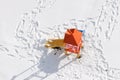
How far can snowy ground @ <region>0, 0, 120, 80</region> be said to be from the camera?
4.86 meters

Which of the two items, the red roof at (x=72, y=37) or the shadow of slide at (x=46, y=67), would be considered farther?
the shadow of slide at (x=46, y=67)

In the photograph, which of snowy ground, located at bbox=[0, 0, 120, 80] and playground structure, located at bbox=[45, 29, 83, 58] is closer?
playground structure, located at bbox=[45, 29, 83, 58]

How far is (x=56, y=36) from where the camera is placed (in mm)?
5074

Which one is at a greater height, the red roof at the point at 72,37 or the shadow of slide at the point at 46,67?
the red roof at the point at 72,37

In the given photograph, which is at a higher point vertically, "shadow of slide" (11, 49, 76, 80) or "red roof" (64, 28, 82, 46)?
"red roof" (64, 28, 82, 46)

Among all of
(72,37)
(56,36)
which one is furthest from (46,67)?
(72,37)

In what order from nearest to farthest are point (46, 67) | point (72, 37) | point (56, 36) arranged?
point (72, 37) < point (46, 67) < point (56, 36)

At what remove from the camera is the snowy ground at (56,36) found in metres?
4.86

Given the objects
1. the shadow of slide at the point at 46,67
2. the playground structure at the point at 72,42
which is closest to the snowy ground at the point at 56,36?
the shadow of slide at the point at 46,67

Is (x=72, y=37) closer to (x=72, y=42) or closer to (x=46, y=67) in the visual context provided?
(x=72, y=42)

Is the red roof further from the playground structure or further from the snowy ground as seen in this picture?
the snowy ground

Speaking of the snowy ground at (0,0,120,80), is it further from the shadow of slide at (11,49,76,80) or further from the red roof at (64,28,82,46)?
the red roof at (64,28,82,46)

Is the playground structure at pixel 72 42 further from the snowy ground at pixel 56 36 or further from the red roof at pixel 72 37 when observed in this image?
the snowy ground at pixel 56 36

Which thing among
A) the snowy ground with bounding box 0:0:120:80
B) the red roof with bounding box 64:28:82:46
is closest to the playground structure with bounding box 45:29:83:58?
the red roof with bounding box 64:28:82:46
